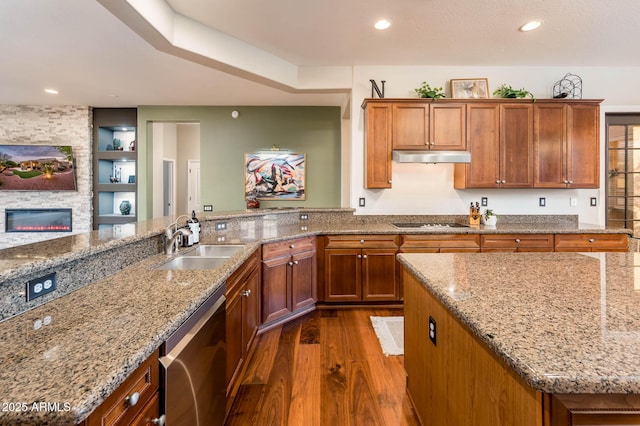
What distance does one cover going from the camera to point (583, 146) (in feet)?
11.7

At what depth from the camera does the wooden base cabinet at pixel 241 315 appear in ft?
5.76

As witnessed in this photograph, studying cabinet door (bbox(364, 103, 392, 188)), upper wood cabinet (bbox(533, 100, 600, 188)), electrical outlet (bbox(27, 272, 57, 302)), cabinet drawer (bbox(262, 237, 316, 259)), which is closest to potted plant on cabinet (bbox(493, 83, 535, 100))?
upper wood cabinet (bbox(533, 100, 600, 188))

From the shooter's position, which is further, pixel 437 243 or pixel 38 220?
pixel 38 220

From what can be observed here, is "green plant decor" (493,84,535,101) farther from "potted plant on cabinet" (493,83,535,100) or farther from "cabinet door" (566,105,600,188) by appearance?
"cabinet door" (566,105,600,188)

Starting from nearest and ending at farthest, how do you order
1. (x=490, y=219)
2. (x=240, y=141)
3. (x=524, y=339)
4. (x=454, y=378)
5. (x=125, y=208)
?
(x=524, y=339)
(x=454, y=378)
(x=490, y=219)
(x=240, y=141)
(x=125, y=208)

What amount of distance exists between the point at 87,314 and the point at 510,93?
14.4 feet

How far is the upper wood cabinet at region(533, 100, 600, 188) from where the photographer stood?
11.6 feet

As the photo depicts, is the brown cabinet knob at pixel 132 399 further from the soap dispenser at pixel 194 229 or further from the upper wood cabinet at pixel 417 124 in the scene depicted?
the upper wood cabinet at pixel 417 124

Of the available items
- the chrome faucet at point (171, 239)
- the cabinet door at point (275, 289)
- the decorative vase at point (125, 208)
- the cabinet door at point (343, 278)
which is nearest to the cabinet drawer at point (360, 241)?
the cabinet door at point (343, 278)

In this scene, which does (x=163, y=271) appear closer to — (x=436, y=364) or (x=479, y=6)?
(x=436, y=364)

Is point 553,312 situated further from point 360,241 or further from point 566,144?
point 566,144

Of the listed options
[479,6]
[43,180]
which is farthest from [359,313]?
[43,180]

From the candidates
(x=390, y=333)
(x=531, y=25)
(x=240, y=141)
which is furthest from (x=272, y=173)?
(x=531, y=25)

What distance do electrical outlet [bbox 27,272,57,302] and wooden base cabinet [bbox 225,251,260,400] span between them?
75 cm
